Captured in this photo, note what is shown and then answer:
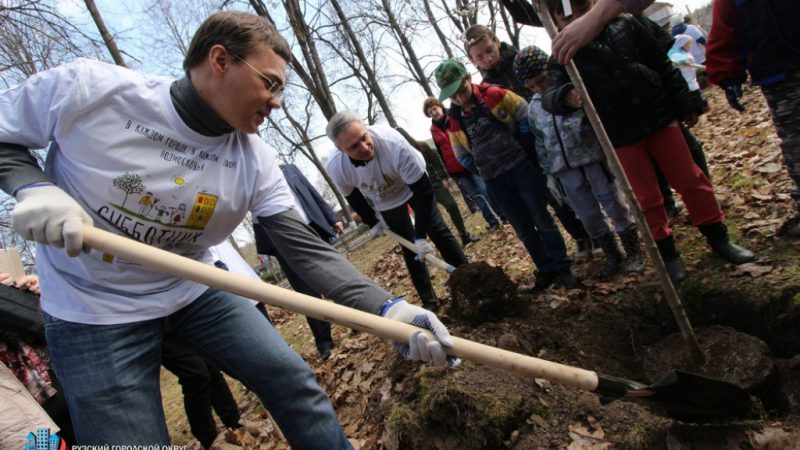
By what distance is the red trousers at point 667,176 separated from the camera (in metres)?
2.92

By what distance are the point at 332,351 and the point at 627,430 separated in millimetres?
3052

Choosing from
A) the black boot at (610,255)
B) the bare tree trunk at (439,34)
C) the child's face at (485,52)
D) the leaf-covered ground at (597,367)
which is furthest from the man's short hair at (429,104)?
the bare tree trunk at (439,34)

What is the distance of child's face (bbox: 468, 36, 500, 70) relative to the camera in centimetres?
439

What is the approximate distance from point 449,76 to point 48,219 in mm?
2989

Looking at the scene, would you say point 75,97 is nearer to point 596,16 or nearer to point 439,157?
point 596,16

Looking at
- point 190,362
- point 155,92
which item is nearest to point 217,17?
point 155,92

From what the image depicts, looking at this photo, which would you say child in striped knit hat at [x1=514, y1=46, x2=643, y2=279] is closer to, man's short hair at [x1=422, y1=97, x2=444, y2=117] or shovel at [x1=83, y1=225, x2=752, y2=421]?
shovel at [x1=83, y1=225, x2=752, y2=421]

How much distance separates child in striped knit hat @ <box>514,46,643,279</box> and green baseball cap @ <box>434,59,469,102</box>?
18.3 inches

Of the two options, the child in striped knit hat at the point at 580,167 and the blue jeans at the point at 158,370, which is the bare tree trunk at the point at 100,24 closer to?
the child in striped knit hat at the point at 580,167

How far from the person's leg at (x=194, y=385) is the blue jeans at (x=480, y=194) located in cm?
490

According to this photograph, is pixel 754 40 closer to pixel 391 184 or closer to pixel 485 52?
pixel 485 52

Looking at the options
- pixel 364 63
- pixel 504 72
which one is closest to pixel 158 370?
pixel 504 72

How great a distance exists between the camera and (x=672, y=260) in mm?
3102

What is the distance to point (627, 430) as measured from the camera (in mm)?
2340
